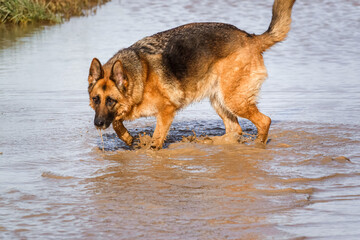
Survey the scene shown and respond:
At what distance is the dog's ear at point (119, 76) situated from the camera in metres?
Answer: 6.66

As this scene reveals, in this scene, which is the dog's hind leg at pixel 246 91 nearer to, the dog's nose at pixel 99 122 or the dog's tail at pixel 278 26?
the dog's tail at pixel 278 26

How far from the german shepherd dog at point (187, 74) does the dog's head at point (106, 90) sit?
0.04ft

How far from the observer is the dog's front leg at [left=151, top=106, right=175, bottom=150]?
23.4 ft

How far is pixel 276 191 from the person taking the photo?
5234 millimetres

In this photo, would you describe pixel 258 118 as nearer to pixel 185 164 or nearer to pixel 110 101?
pixel 185 164

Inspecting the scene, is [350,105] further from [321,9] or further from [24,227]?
[321,9]

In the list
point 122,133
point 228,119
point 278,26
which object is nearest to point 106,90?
point 122,133

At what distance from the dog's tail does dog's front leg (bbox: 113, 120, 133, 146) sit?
81.4 inches

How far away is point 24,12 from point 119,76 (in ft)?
38.6

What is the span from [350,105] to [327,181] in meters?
3.76

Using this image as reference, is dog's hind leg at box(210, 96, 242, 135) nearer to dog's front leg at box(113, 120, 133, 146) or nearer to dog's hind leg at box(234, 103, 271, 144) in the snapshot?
dog's hind leg at box(234, 103, 271, 144)

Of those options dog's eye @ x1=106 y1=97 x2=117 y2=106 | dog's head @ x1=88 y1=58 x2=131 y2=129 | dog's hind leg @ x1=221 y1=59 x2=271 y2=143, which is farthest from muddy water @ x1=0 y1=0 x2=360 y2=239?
dog's eye @ x1=106 y1=97 x2=117 y2=106

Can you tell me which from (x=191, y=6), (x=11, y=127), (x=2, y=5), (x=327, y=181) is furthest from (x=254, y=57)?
(x=191, y=6)

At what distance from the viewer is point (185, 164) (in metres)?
6.42
